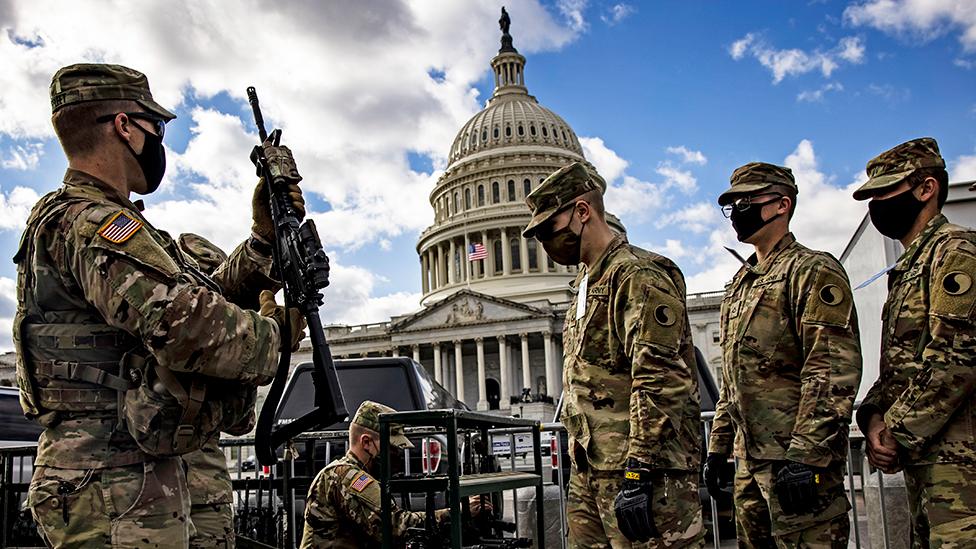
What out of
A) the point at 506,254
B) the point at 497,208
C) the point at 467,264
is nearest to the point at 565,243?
the point at 506,254

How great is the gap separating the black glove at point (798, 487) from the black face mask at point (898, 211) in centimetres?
139

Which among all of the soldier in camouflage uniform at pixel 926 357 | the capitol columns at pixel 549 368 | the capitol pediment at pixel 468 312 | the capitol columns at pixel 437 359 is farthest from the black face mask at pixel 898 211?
the capitol columns at pixel 437 359

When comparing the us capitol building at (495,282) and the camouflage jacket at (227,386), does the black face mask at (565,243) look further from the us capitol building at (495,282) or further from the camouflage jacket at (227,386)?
the us capitol building at (495,282)

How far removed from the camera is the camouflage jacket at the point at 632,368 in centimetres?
364

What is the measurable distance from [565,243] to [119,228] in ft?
6.97

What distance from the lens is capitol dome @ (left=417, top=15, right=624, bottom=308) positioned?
241 feet

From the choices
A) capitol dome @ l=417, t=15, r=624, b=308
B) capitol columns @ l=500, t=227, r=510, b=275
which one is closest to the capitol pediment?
capitol dome @ l=417, t=15, r=624, b=308

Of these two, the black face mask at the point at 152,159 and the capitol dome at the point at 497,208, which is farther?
the capitol dome at the point at 497,208

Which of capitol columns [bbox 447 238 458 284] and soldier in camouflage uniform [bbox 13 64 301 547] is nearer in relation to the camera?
soldier in camouflage uniform [bbox 13 64 301 547]

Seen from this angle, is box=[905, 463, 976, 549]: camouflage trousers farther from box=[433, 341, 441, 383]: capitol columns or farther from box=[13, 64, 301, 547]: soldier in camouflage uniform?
box=[433, 341, 441, 383]: capitol columns

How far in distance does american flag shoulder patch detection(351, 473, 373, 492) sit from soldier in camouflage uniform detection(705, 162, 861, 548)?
1820 millimetres

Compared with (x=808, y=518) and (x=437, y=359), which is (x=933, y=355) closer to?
(x=808, y=518)

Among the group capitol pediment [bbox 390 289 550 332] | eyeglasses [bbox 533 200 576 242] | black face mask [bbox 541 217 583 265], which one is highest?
capitol pediment [bbox 390 289 550 332]

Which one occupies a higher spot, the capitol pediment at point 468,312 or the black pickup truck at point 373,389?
the capitol pediment at point 468,312
